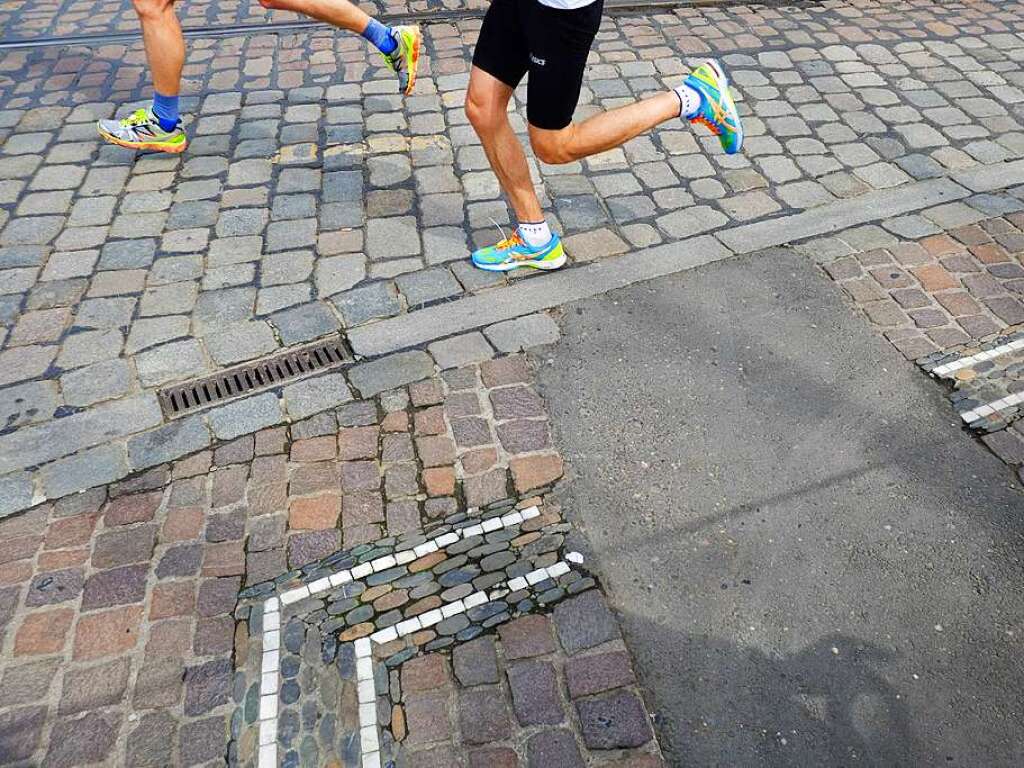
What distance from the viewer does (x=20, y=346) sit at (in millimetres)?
3861

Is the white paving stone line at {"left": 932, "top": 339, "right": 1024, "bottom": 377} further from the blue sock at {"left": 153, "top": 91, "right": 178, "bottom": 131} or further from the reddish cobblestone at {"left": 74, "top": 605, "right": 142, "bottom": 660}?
the blue sock at {"left": 153, "top": 91, "right": 178, "bottom": 131}

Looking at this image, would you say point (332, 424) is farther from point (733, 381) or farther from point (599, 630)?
point (733, 381)

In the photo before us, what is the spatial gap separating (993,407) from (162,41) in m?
4.69

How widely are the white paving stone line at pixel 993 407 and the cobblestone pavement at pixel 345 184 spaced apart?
65 centimetres

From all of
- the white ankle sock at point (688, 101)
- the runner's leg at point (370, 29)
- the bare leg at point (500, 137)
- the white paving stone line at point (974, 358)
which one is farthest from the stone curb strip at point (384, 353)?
the runner's leg at point (370, 29)

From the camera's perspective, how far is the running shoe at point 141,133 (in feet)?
17.0

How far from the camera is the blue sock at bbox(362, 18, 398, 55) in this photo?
179 inches

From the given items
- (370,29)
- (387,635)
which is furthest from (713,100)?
(387,635)

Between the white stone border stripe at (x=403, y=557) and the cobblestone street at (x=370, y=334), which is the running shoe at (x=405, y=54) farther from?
the white stone border stripe at (x=403, y=557)

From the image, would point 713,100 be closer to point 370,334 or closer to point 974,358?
point 974,358

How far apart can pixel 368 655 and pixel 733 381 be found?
196cm

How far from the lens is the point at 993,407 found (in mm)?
3520

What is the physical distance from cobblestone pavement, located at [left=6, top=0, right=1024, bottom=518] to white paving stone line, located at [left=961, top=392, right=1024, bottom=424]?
0.65 m

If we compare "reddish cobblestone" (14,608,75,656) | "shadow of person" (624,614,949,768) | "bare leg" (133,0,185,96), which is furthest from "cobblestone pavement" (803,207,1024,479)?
"bare leg" (133,0,185,96)
